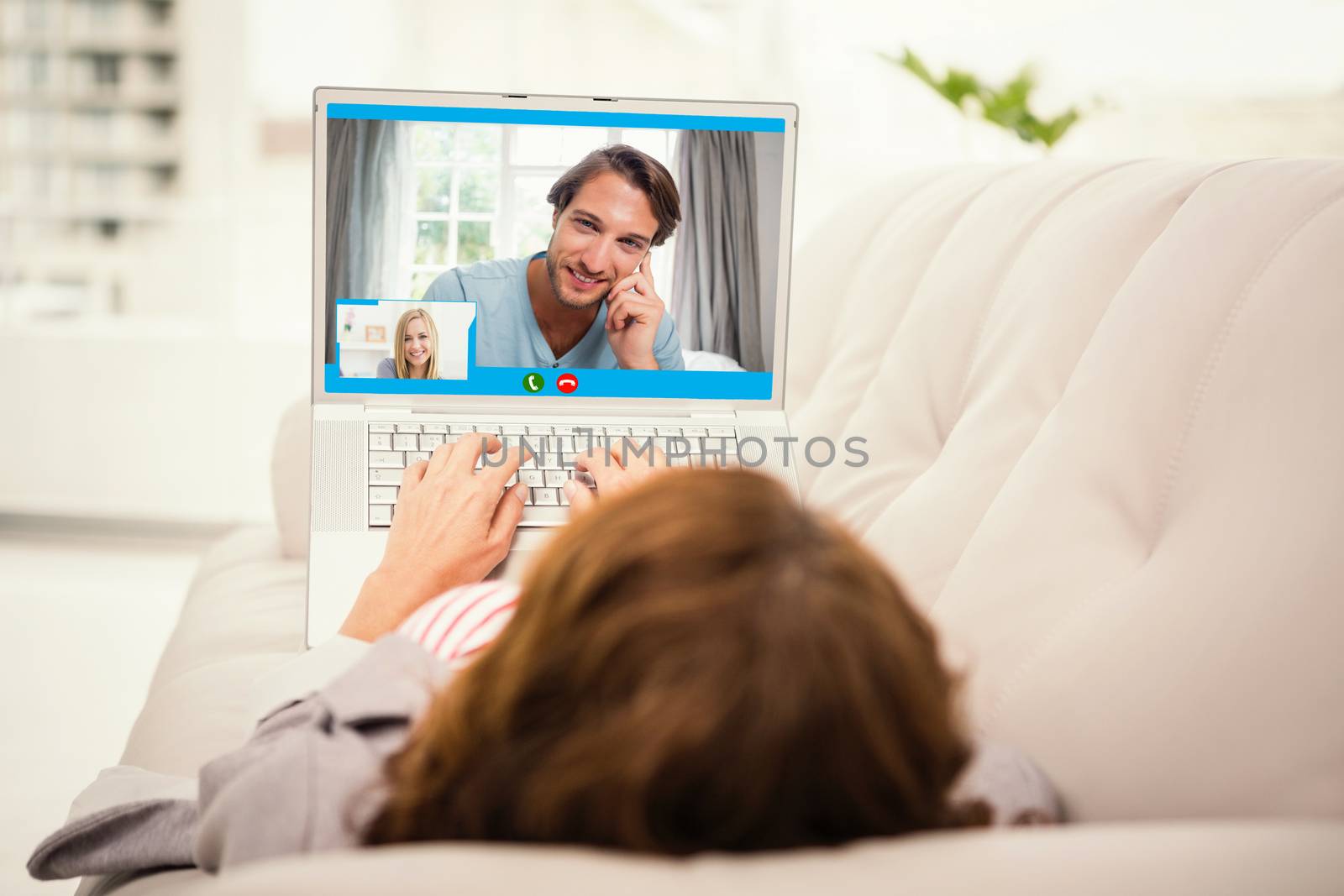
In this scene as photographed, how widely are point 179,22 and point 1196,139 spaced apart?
2.90 meters

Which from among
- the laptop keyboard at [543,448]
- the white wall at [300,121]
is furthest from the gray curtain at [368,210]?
the white wall at [300,121]

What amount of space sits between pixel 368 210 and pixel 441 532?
39cm

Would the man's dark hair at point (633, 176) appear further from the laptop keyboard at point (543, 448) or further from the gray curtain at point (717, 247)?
the laptop keyboard at point (543, 448)

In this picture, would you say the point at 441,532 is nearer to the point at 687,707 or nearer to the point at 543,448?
the point at 543,448

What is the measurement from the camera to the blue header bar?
1.24 metres

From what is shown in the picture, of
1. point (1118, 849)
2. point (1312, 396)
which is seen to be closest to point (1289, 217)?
point (1312, 396)

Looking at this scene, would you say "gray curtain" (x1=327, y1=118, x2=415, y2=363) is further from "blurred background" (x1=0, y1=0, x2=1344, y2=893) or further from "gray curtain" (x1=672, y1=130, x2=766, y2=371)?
"blurred background" (x1=0, y1=0, x2=1344, y2=893)

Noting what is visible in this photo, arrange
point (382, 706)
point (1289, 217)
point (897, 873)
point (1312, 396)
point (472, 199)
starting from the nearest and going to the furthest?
1. point (897, 873)
2. point (382, 706)
3. point (1312, 396)
4. point (1289, 217)
5. point (472, 199)

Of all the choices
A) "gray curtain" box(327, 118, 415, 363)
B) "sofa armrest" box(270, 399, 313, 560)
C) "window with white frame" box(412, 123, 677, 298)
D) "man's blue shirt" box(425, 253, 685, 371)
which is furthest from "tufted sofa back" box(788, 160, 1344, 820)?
"sofa armrest" box(270, 399, 313, 560)

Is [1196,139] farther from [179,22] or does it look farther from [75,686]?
[75,686]

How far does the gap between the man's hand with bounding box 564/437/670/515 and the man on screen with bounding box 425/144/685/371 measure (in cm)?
12

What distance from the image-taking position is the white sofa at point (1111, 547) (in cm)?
46

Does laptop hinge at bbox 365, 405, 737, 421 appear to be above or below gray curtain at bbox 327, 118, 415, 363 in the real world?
below

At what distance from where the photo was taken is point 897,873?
43cm
